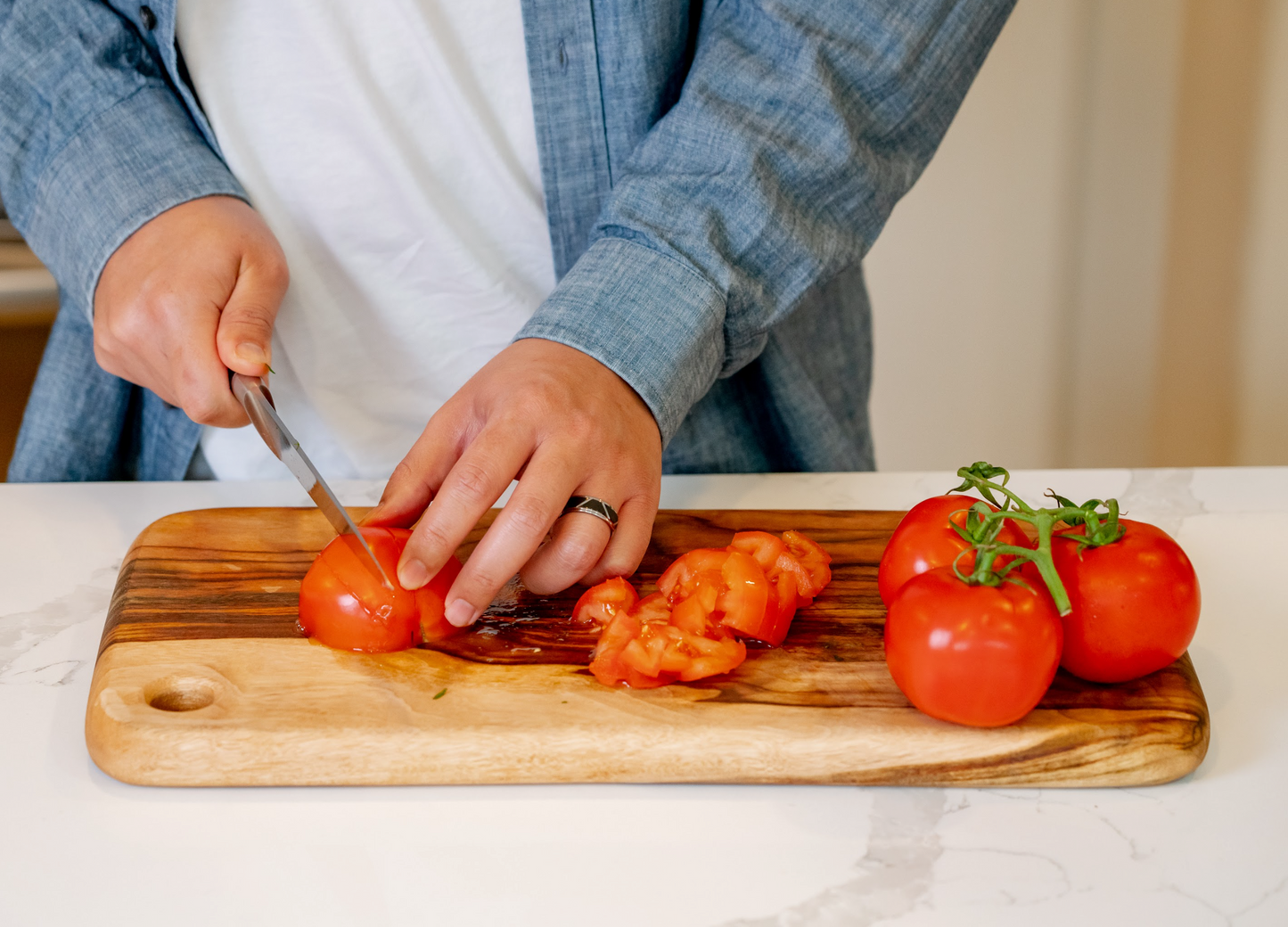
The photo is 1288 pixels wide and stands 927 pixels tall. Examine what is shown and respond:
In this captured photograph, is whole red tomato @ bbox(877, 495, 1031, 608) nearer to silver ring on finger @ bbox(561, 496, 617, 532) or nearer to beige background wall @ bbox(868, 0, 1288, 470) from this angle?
silver ring on finger @ bbox(561, 496, 617, 532)

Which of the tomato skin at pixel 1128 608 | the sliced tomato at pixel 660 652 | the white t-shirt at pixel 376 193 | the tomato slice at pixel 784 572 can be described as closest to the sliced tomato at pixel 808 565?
the tomato slice at pixel 784 572

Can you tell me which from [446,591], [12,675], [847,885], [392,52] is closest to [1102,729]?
[847,885]

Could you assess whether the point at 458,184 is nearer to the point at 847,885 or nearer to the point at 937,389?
the point at 847,885

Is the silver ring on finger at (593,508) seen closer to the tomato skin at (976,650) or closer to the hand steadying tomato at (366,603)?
the hand steadying tomato at (366,603)

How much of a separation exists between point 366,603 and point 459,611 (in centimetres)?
7

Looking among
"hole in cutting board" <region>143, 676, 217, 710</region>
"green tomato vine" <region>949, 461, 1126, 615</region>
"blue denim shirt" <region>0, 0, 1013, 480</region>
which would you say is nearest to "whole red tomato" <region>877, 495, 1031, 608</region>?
"green tomato vine" <region>949, 461, 1126, 615</region>

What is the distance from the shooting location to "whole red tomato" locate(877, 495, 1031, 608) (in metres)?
0.82

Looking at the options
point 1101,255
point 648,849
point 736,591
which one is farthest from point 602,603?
point 1101,255

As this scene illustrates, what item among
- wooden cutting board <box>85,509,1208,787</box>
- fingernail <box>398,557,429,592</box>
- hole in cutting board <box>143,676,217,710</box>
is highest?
fingernail <box>398,557,429,592</box>

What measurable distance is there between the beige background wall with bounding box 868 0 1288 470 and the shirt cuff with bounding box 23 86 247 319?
5.23 ft

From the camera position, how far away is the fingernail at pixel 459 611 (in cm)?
83

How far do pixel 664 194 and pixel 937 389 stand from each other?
1638mm

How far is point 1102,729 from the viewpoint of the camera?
73 centimetres

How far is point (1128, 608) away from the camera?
0.75 m
